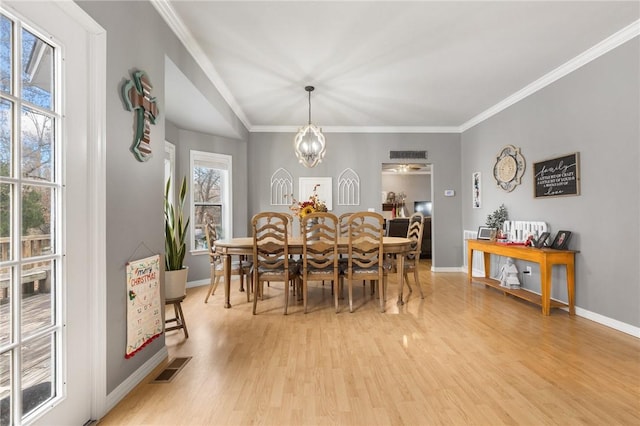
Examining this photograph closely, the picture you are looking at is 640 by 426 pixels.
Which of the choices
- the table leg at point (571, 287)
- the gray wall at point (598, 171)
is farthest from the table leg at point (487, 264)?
the table leg at point (571, 287)

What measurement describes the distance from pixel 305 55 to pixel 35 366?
3.10 metres

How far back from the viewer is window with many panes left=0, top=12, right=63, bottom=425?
1178 millimetres

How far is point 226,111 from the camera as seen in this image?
166 inches

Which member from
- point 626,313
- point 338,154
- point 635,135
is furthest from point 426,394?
point 338,154

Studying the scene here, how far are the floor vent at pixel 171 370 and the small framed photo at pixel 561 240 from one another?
3.79 meters

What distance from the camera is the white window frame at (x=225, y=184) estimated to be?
4.78 meters

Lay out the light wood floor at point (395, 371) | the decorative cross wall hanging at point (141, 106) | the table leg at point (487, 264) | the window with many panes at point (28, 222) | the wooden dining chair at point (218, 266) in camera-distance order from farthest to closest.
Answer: the table leg at point (487, 264), the wooden dining chair at point (218, 266), the decorative cross wall hanging at point (141, 106), the light wood floor at point (395, 371), the window with many panes at point (28, 222)

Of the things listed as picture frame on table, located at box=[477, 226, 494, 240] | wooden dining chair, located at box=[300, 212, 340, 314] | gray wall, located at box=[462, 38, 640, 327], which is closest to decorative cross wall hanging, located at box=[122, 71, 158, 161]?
wooden dining chair, located at box=[300, 212, 340, 314]

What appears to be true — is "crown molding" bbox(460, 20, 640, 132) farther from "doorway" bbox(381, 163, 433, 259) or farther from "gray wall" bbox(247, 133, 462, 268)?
"doorway" bbox(381, 163, 433, 259)

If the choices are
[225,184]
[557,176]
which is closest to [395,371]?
[557,176]

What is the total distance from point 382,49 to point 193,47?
1.82m

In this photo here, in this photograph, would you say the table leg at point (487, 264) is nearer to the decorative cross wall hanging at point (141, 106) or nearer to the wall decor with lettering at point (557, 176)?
the wall decor with lettering at point (557, 176)

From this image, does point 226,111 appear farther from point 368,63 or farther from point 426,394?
point 426,394

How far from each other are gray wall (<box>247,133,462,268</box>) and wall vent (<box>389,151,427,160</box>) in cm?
9
